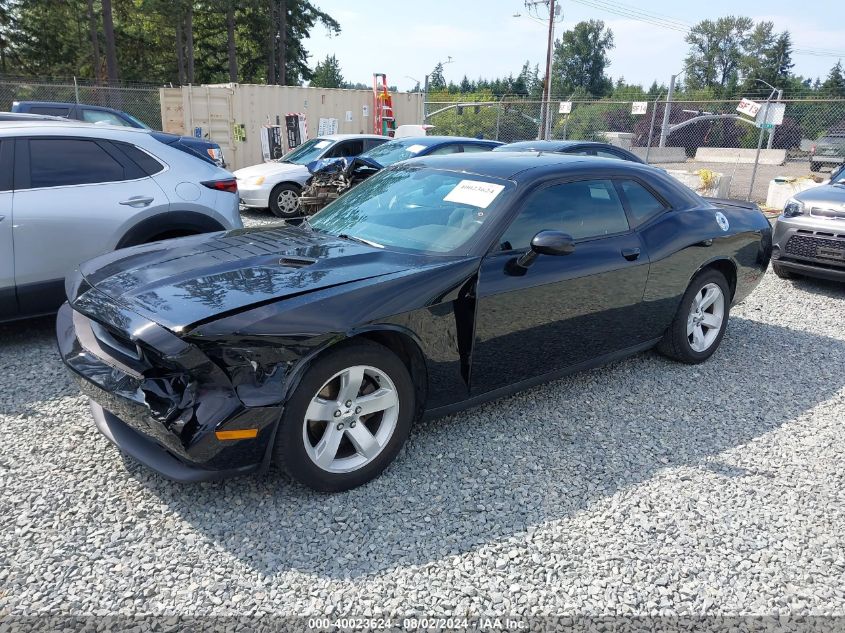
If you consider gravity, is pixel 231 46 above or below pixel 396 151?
above

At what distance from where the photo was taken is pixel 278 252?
11.1 feet

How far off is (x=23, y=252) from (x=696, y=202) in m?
4.97

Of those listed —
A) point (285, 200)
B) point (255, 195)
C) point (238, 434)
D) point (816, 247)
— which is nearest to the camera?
point (238, 434)

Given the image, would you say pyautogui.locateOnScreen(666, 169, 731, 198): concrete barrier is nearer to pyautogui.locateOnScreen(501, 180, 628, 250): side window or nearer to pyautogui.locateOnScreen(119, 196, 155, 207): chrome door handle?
pyautogui.locateOnScreen(501, 180, 628, 250): side window

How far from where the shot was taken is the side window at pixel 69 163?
4.59 m

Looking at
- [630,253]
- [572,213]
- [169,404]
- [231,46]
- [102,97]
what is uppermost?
[231,46]

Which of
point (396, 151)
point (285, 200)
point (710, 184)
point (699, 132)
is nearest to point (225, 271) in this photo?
point (396, 151)

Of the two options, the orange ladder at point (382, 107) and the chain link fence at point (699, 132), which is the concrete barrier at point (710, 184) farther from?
the orange ladder at point (382, 107)

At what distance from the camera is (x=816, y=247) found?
22.8 feet

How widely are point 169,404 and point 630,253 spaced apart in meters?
2.95

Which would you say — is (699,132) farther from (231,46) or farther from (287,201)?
(287,201)

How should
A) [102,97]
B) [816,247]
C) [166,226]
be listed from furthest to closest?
[102,97], [816,247], [166,226]

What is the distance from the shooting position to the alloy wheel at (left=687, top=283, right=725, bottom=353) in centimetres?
475

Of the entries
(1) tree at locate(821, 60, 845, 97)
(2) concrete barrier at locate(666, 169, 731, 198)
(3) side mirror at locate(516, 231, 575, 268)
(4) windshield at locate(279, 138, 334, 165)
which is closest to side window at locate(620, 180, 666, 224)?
(3) side mirror at locate(516, 231, 575, 268)
